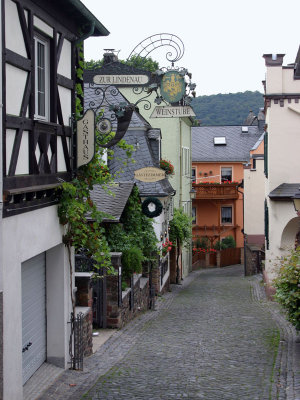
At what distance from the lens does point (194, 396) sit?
352 inches

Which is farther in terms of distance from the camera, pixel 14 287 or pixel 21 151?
pixel 21 151

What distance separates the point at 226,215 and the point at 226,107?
4626cm

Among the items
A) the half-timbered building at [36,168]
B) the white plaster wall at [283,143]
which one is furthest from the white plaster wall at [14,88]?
the white plaster wall at [283,143]

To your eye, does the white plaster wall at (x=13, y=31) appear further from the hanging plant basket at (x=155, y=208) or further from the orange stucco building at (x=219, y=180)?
the orange stucco building at (x=219, y=180)

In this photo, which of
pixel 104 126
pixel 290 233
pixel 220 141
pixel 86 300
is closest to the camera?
pixel 104 126

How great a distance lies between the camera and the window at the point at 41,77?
8773mm

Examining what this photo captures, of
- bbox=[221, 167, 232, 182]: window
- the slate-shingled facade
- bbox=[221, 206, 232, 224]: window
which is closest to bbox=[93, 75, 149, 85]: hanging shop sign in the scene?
the slate-shingled facade

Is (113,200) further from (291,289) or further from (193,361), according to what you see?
(193,361)

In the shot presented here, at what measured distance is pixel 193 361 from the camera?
11.3 m

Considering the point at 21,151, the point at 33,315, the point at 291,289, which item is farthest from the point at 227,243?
the point at 21,151

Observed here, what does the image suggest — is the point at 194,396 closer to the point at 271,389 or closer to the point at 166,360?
the point at 271,389

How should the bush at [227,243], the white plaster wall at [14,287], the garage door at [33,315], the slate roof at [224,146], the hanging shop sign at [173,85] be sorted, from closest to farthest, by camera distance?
the white plaster wall at [14,287] → the garage door at [33,315] → the hanging shop sign at [173,85] → the bush at [227,243] → the slate roof at [224,146]

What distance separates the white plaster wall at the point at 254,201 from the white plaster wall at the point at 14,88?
29.9 m

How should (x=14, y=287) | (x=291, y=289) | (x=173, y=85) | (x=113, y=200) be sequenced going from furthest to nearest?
(x=113, y=200) < (x=173, y=85) < (x=291, y=289) < (x=14, y=287)
